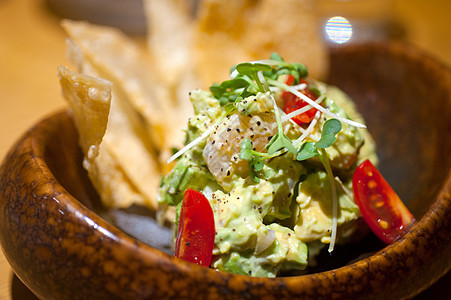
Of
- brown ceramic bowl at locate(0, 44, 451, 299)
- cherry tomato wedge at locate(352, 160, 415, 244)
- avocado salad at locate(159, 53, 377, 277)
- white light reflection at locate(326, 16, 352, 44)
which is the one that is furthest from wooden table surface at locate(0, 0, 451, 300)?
cherry tomato wedge at locate(352, 160, 415, 244)

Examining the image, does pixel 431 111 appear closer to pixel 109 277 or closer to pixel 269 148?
pixel 269 148

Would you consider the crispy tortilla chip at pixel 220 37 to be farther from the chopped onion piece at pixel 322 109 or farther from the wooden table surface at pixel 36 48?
the wooden table surface at pixel 36 48

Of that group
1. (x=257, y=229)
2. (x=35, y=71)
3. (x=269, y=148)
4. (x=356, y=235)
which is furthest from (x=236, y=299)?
(x=35, y=71)

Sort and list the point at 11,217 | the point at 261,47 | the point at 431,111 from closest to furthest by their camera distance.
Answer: the point at 11,217 → the point at 431,111 → the point at 261,47

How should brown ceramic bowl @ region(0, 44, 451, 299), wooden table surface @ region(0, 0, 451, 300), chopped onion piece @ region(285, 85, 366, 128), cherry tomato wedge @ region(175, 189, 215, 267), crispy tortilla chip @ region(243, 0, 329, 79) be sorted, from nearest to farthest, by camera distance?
brown ceramic bowl @ region(0, 44, 451, 299) < cherry tomato wedge @ region(175, 189, 215, 267) < chopped onion piece @ region(285, 85, 366, 128) < crispy tortilla chip @ region(243, 0, 329, 79) < wooden table surface @ region(0, 0, 451, 300)

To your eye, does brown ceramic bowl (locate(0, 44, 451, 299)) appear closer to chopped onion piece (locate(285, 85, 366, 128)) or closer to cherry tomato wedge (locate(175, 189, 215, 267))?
cherry tomato wedge (locate(175, 189, 215, 267))

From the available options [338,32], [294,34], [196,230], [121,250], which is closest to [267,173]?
[196,230]
